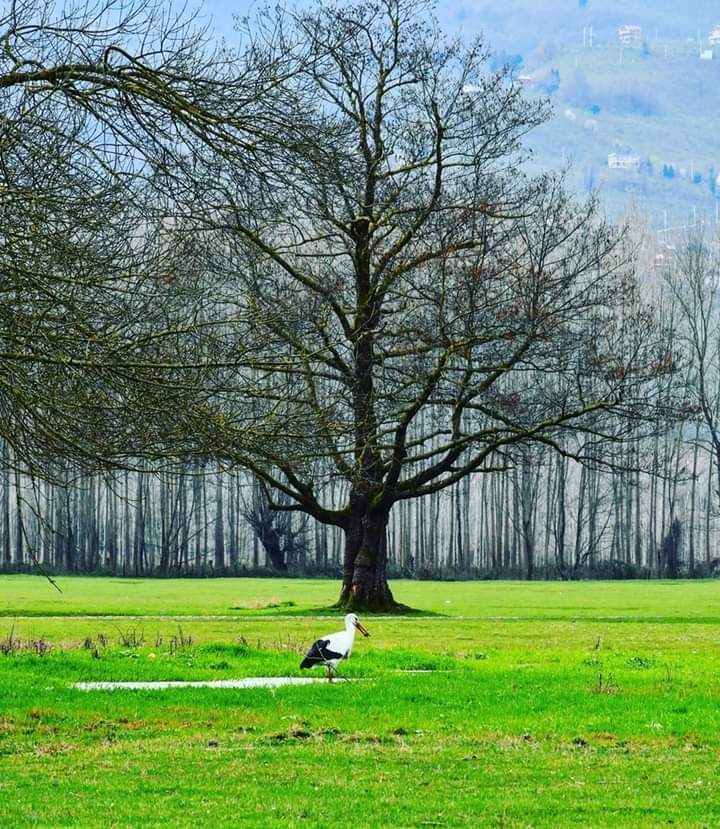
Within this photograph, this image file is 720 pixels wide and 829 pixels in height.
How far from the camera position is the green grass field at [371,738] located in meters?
9.07

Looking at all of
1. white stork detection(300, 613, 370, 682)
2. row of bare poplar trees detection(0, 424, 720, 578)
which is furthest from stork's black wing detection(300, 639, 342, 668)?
row of bare poplar trees detection(0, 424, 720, 578)

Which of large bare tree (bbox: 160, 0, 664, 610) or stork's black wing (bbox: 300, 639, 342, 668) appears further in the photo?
large bare tree (bbox: 160, 0, 664, 610)

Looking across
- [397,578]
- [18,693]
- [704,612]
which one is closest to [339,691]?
[18,693]

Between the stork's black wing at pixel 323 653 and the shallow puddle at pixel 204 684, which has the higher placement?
the stork's black wing at pixel 323 653

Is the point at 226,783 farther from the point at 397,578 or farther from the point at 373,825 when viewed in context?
the point at 397,578

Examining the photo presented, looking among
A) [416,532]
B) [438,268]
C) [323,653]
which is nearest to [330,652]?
[323,653]

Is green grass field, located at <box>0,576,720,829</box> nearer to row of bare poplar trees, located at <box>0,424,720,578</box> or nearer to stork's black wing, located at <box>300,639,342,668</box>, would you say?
stork's black wing, located at <box>300,639,342,668</box>

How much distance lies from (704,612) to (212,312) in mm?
25192

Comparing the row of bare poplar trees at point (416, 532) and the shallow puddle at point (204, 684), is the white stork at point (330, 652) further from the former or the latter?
the row of bare poplar trees at point (416, 532)

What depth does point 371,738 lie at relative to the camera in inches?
476

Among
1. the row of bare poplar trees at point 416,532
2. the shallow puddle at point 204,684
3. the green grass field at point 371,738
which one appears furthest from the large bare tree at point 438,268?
the row of bare poplar trees at point 416,532

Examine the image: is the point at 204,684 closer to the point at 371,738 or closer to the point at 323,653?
the point at 323,653

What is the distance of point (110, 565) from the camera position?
78.7m

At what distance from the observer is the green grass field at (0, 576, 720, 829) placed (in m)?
9.07
